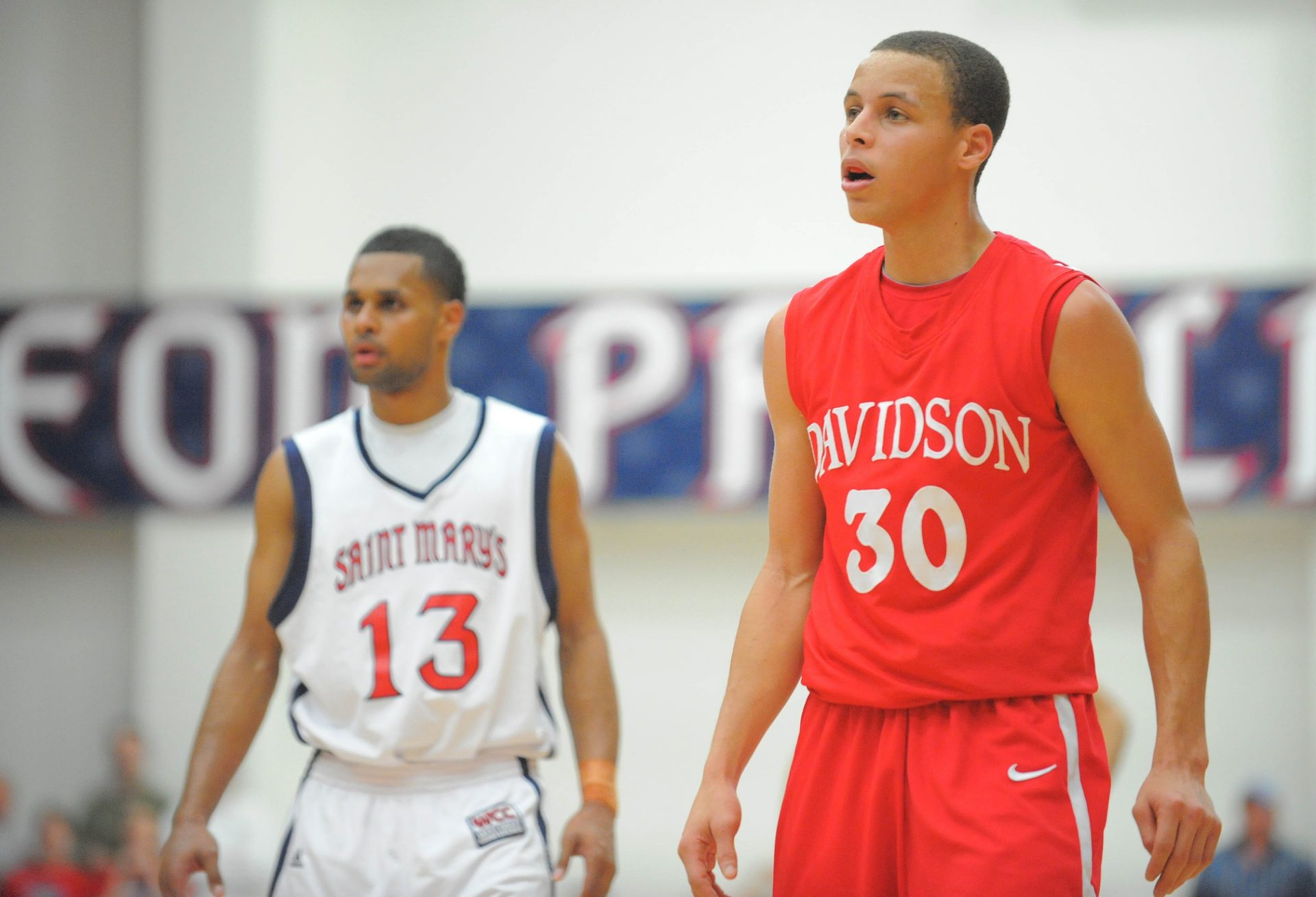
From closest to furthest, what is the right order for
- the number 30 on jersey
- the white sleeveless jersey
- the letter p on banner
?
the number 30 on jersey < the white sleeveless jersey < the letter p on banner

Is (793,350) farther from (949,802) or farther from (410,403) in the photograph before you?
(410,403)

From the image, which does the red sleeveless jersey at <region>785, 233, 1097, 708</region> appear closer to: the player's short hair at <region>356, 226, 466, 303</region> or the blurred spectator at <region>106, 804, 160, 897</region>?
the player's short hair at <region>356, 226, 466, 303</region>

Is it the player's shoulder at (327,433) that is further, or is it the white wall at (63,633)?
the white wall at (63,633)

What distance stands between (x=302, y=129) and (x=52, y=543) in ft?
9.01

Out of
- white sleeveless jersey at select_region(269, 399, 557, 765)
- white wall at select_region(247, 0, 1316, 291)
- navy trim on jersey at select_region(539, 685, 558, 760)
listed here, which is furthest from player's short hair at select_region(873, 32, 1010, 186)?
white wall at select_region(247, 0, 1316, 291)

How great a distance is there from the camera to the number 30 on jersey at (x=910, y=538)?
2.19 metres

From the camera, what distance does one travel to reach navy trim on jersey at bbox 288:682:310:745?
3.37 meters

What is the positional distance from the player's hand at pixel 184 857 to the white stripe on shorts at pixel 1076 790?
80.4 inches

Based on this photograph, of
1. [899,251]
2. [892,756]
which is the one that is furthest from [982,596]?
[899,251]

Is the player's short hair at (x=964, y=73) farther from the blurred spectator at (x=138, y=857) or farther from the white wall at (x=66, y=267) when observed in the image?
the white wall at (x=66, y=267)

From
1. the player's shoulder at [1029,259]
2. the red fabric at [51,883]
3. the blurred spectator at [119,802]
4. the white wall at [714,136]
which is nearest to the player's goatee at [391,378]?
the player's shoulder at [1029,259]

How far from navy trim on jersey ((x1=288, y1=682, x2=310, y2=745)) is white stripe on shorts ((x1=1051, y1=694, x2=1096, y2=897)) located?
1923 mm

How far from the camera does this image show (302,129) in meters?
7.73

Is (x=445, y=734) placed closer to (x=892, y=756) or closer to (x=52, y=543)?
(x=892, y=756)
